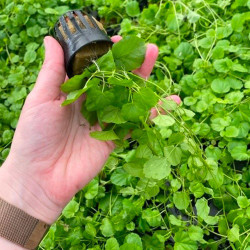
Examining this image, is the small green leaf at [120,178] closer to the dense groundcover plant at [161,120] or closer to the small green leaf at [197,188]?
the dense groundcover plant at [161,120]

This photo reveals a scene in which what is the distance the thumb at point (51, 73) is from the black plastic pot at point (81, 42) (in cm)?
2

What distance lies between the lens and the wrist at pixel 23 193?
1.10 metres

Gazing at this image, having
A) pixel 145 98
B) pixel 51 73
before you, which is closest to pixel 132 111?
pixel 145 98

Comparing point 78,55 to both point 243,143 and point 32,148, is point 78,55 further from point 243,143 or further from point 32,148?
point 243,143

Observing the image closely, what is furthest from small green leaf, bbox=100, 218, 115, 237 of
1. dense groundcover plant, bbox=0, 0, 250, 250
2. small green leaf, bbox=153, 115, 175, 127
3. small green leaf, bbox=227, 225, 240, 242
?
small green leaf, bbox=153, 115, 175, 127

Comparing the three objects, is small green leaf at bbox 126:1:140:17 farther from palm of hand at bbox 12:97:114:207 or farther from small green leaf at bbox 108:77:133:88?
small green leaf at bbox 108:77:133:88

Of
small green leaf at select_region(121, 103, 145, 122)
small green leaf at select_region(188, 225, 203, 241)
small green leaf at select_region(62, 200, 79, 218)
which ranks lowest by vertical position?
small green leaf at select_region(188, 225, 203, 241)

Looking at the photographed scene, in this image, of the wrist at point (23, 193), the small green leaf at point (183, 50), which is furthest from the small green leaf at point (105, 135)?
the small green leaf at point (183, 50)

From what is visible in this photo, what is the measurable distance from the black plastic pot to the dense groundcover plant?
45mm

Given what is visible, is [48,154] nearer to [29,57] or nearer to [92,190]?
[92,190]

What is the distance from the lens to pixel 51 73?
1084mm

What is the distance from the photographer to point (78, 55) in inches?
41.6

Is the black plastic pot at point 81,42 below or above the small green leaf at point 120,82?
above

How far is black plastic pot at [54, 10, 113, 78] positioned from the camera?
1049 millimetres
